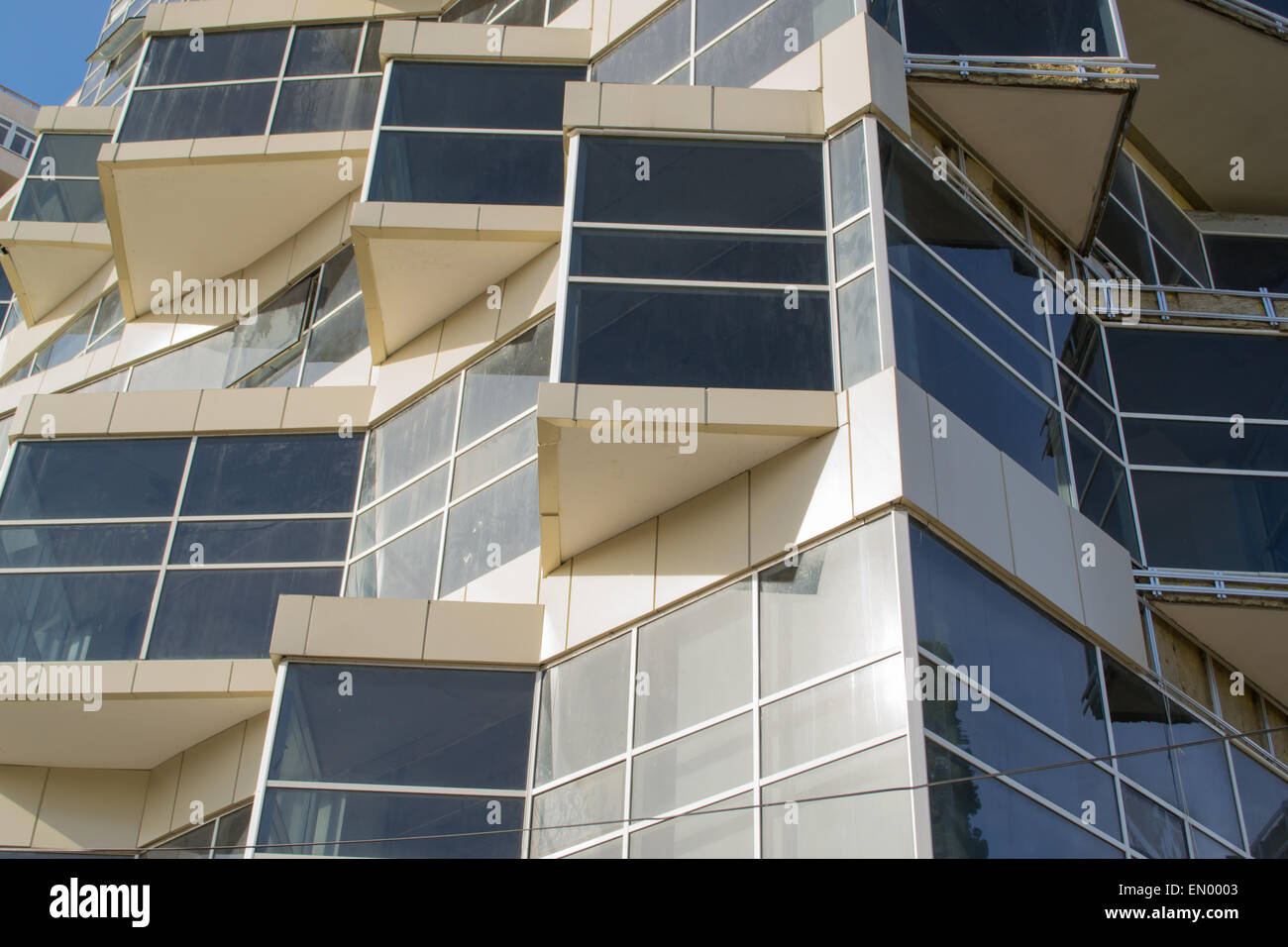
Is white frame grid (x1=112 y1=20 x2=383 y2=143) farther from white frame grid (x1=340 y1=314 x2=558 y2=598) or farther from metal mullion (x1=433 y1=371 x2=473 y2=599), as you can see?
metal mullion (x1=433 y1=371 x2=473 y2=599)

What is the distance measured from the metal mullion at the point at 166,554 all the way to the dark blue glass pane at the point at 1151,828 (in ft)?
31.9

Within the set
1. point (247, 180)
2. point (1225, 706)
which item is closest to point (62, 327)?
point (247, 180)

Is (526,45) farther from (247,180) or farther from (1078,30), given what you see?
(1078,30)

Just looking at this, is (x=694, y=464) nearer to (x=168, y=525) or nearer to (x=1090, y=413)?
(x=1090, y=413)

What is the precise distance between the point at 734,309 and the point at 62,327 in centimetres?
1571

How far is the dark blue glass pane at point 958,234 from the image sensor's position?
1266cm

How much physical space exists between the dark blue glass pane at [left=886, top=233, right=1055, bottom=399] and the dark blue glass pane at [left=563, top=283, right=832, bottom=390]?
85 centimetres

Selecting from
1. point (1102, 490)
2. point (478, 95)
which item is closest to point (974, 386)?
point (1102, 490)

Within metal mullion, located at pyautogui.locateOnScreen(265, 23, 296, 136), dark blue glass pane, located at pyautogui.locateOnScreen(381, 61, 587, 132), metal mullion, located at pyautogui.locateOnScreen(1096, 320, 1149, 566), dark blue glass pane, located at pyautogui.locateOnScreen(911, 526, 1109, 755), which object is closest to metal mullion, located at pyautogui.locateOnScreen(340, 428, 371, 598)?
dark blue glass pane, located at pyautogui.locateOnScreen(381, 61, 587, 132)

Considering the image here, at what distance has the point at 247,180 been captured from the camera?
19.2 metres

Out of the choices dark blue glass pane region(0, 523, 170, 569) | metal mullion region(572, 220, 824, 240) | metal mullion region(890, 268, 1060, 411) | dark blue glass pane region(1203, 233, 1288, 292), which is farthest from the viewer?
dark blue glass pane region(1203, 233, 1288, 292)

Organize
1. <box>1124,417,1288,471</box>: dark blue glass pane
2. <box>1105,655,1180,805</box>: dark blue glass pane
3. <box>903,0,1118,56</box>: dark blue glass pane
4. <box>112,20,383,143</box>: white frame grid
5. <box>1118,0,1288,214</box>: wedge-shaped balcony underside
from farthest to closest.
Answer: <box>112,20,383,143</box>: white frame grid < <box>1118,0,1288,214</box>: wedge-shaped balcony underside < <box>903,0,1118,56</box>: dark blue glass pane < <box>1124,417,1288,471</box>: dark blue glass pane < <box>1105,655,1180,805</box>: dark blue glass pane

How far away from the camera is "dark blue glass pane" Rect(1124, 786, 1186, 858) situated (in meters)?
10.5

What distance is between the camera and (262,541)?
1532 cm
